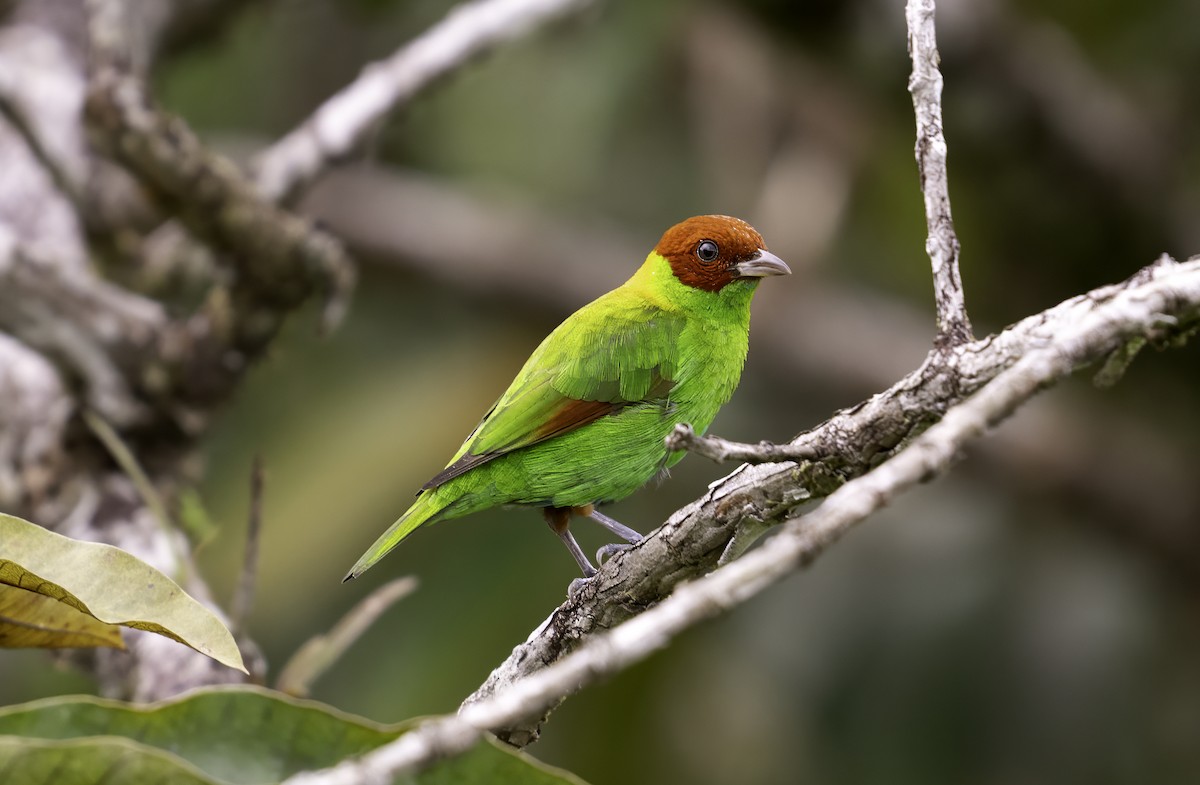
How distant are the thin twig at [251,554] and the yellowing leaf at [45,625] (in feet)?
2.02

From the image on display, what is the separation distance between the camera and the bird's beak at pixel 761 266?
3.10 metres

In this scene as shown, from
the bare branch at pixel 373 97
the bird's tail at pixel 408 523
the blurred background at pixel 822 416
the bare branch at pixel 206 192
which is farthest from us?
the blurred background at pixel 822 416

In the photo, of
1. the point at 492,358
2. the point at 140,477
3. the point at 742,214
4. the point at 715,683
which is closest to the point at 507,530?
the point at 492,358

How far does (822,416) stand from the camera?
745 cm

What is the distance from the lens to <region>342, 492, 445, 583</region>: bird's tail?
2.71m

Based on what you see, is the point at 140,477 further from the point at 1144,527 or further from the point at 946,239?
the point at 1144,527

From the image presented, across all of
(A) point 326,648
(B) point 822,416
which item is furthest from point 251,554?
(B) point 822,416

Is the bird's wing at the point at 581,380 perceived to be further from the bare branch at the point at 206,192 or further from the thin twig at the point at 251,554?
the bare branch at the point at 206,192

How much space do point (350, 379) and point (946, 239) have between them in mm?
6568

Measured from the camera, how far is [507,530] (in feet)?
22.5

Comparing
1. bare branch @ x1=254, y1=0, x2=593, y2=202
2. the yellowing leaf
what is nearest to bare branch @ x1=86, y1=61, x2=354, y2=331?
bare branch @ x1=254, y1=0, x2=593, y2=202

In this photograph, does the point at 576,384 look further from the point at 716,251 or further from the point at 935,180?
the point at 935,180

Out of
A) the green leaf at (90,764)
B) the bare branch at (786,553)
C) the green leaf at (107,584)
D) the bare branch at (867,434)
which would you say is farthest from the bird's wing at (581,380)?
the bare branch at (786,553)

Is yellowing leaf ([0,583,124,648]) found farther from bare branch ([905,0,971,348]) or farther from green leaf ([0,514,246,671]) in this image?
bare branch ([905,0,971,348])
